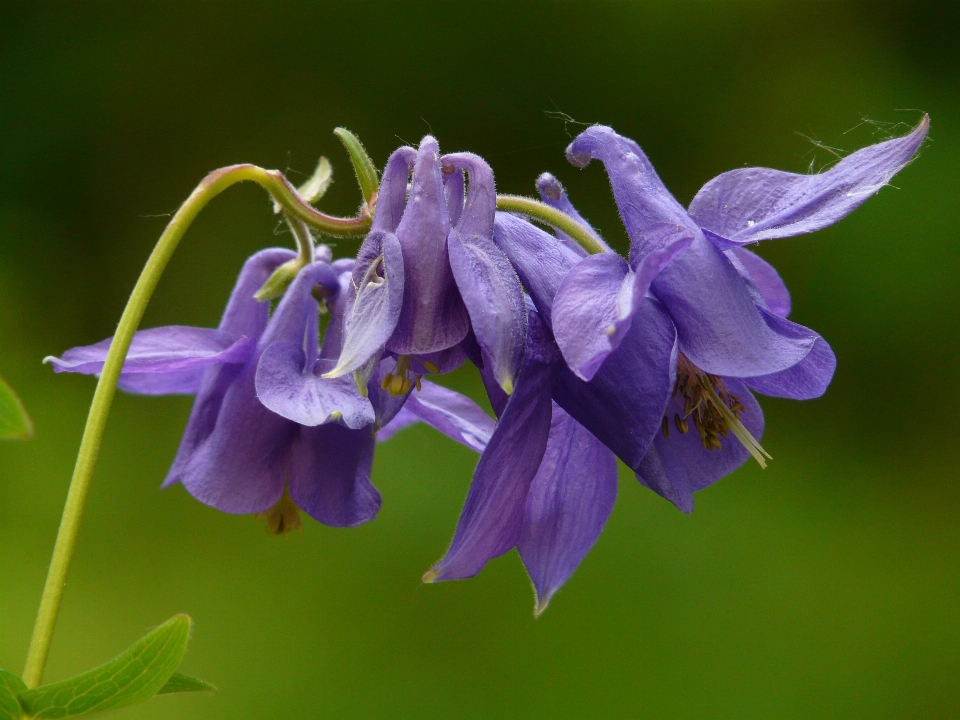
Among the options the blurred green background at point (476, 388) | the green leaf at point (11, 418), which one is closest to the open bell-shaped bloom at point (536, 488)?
the green leaf at point (11, 418)

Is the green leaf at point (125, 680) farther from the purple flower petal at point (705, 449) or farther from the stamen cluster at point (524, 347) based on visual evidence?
the purple flower petal at point (705, 449)

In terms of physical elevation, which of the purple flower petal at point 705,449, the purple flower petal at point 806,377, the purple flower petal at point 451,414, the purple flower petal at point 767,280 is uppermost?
the purple flower petal at point 767,280

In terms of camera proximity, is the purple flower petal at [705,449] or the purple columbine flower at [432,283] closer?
the purple columbine flower at [432,283]

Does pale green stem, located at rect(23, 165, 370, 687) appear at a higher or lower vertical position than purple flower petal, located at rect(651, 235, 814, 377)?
lower

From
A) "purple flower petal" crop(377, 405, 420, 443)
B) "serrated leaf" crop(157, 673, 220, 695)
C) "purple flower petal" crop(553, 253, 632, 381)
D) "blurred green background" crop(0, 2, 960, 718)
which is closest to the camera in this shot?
"purple flower petal" crop(553, 253, 632, 381)

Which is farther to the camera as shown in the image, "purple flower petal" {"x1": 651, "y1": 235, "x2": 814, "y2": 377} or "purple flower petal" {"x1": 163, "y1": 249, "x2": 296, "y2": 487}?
"purple flower petal" {"x1": 163, "y1": 249, "x2": 296, "y2": 487}

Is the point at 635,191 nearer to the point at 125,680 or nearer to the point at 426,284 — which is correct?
the point at 426,284

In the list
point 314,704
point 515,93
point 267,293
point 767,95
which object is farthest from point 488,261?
point 767,95

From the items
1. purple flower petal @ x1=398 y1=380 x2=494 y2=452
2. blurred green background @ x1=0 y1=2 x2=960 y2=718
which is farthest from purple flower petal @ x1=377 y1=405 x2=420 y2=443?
blurred green background @ x1=0 y1=2 x2=960 y2=718

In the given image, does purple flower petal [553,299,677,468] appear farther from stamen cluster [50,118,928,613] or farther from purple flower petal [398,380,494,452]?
purple flower petal [398,380,494,452]
